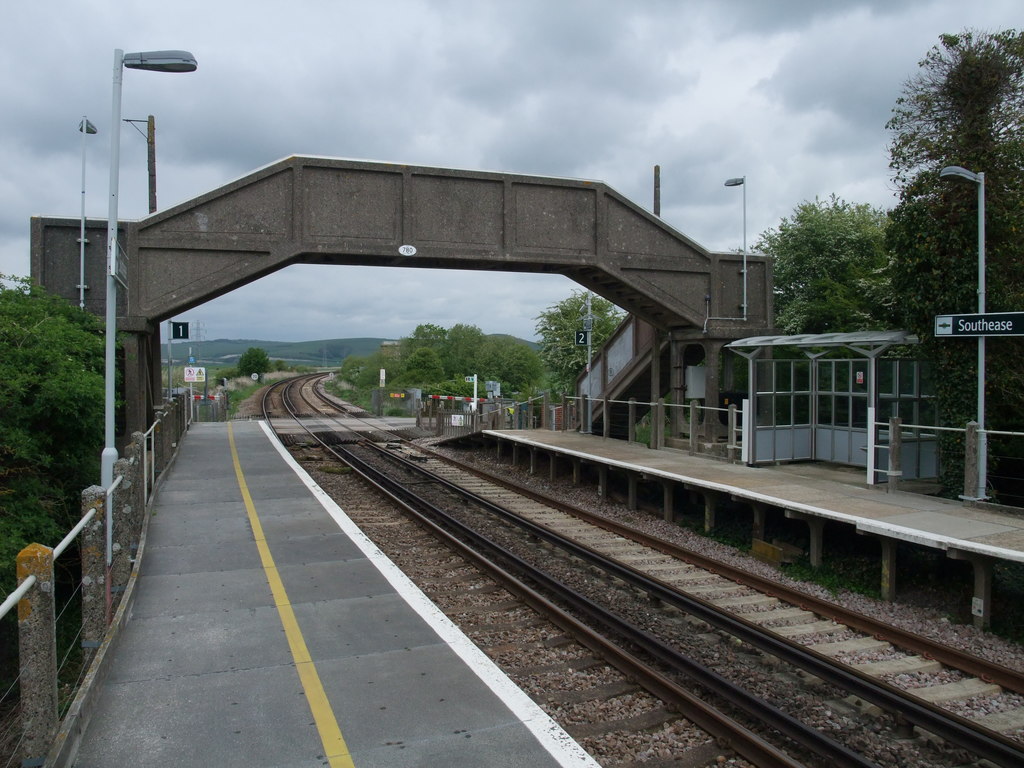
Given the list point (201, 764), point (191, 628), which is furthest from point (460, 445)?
point (201, 764)

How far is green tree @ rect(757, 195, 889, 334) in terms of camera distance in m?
23.9

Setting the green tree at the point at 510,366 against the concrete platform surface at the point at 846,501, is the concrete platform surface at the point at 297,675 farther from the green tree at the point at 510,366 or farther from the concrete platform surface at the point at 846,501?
the green tree at the point at 510,366

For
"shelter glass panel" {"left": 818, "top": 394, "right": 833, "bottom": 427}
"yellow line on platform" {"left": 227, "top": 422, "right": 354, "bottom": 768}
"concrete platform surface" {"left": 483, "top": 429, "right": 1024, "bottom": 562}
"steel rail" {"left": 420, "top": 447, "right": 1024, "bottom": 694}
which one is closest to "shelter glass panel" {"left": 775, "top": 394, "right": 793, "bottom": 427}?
"shelter glass panel" {"left": 818, "top": 394, "right": 833, "bottom": 427}

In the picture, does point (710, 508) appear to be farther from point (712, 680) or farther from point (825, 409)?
point (712, 680)

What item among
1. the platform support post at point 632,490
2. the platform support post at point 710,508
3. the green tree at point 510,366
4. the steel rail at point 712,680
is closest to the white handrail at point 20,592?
the steel rail at point 712,680

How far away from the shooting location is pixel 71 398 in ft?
37.1

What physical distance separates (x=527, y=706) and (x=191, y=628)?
3235 mm

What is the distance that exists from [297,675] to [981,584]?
6.92 meters

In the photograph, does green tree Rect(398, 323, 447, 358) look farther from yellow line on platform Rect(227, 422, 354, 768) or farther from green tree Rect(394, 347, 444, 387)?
yellow line on platform Rect(227, 422, 354, 768)

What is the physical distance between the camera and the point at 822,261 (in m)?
27.1

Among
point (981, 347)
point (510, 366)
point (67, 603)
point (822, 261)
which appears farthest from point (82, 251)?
point (510, 366)

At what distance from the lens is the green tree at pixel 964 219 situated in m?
10.8

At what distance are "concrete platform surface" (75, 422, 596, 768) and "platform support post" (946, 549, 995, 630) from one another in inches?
214

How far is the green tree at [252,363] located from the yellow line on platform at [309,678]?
8499 cm
